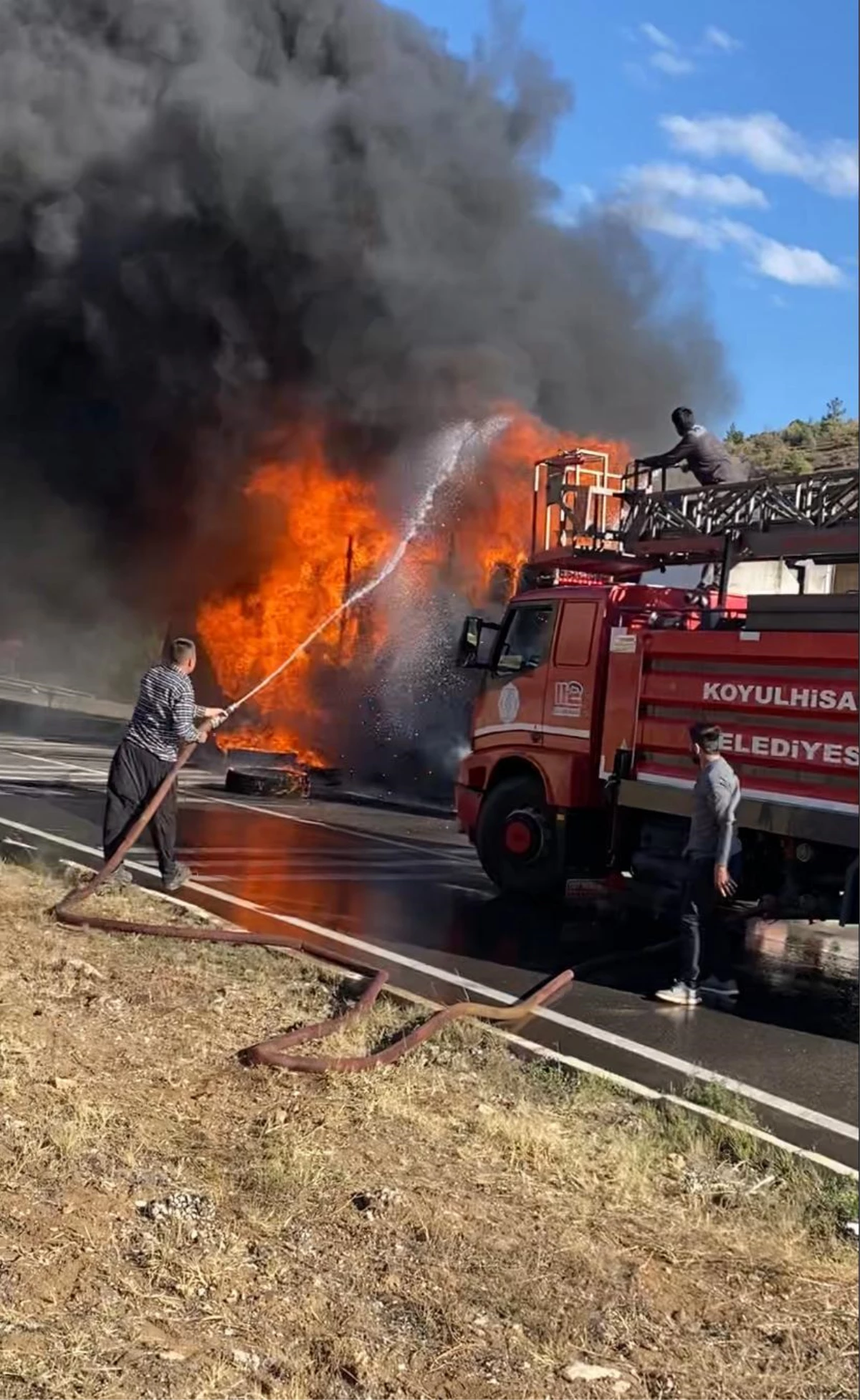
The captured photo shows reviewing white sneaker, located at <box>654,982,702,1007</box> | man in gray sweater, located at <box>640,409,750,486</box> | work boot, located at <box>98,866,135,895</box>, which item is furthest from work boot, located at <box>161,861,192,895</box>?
man in gray sweater, located at <box>640,409,750,486</box>

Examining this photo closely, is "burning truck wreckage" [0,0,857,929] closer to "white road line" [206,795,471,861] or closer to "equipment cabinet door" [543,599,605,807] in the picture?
"equipment cabinet door" [543,599,605,807]

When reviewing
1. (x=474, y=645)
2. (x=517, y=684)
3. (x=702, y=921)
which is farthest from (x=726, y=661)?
(x=474, y=645)

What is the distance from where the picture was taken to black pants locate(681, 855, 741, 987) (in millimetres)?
1923

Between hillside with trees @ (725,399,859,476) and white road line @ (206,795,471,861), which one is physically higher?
hillside with trees @ (725,399,859,476)

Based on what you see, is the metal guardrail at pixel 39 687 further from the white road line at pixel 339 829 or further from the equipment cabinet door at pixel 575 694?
the white road line at pixel 339 829

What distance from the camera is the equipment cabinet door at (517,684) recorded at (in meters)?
7.82

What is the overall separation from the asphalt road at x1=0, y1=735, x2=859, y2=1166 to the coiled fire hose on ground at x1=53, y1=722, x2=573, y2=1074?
0.20m

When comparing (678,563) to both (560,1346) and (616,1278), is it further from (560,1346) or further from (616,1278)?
(616,1278)

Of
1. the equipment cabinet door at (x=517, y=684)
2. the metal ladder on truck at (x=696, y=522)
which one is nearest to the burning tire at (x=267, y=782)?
the equipment cabinet door at (x=517, y=684)

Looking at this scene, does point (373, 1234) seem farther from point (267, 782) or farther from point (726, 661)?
point (267, 782)

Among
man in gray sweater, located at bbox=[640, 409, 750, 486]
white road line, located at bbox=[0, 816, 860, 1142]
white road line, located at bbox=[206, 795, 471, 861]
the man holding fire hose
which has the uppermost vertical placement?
man in gray sweater, located at bbox=[640, 409, 750, 486]

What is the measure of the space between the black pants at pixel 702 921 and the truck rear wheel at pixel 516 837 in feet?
12.0

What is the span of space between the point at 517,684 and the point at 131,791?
4164mm

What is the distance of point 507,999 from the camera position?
684 centimetres
